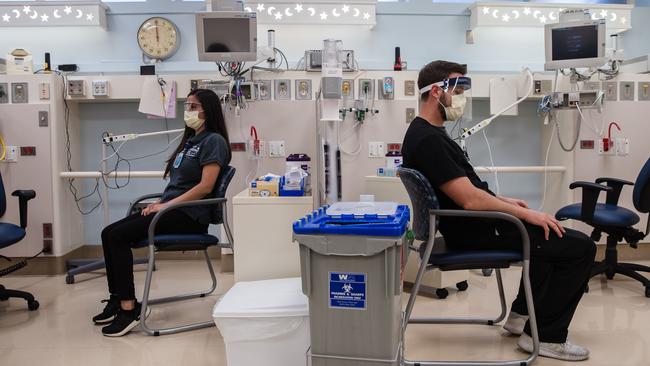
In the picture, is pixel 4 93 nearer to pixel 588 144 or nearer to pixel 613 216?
pixel 613 216

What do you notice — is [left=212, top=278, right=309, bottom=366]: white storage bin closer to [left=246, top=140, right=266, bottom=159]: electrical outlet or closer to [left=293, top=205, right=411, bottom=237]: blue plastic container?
[left=293, top=205, right=411, bottom=237]: blue plastic container

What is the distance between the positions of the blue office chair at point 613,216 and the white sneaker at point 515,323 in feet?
3.21

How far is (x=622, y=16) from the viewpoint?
14.6ft

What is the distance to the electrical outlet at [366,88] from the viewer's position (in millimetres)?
3895

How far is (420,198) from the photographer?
2035mm

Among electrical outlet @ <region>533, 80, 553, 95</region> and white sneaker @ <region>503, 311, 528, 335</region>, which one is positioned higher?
electrical outlet @ <region>533, 80, 553, 95</region>

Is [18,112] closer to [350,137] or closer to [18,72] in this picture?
[18,72]

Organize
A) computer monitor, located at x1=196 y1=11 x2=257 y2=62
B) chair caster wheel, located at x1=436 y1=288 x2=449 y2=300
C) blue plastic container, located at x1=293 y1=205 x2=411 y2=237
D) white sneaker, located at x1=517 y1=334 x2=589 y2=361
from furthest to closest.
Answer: computer monitor, located at x1=196 y1=11 x2=257 y2=62 → chair caster wheel, located at x1=436 y1=288 x2=449 y2=300 → white sneaker, located at x1=517 y1=334 x2=589 y2=361 → blue plastic container, located at x1=293 y1=205 x2=411 y2=237

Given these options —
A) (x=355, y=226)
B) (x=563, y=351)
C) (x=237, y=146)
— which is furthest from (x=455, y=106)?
(x=237, y=146)

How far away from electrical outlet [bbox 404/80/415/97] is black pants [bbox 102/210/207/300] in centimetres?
214

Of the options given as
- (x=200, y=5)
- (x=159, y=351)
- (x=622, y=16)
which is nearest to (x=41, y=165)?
(x=200, y=5)

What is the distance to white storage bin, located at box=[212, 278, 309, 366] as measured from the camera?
1.76 meters

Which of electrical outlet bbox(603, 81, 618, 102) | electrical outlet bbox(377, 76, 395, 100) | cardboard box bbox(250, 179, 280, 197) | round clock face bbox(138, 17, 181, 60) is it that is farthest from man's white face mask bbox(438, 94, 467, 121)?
round clock face bbox(138, 17, 181, 60)

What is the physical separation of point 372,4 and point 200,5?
58.4 inches
